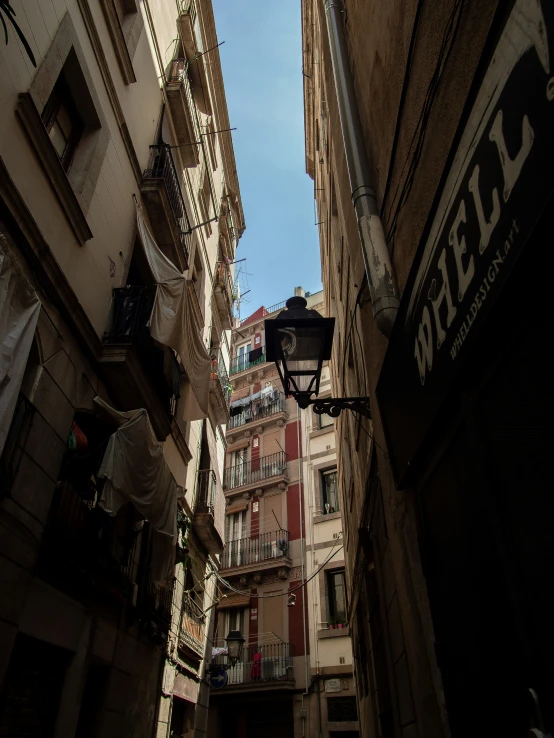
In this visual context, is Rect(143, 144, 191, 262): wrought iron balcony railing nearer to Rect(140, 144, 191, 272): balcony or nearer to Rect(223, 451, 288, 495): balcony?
Rect(140, 144, 191, 272): balcony

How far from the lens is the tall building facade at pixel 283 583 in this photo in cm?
1961

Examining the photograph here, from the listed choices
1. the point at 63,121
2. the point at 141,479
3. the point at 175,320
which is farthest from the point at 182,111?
the point at 141,479

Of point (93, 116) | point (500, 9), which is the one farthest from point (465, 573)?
point (93, 116)

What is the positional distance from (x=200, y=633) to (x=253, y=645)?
29.6 feet

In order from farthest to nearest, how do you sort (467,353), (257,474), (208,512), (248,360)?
1. (248,360)
2. (257,474)
3. (208,512)
4. (467,353)

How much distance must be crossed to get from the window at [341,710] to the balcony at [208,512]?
28.8 feet

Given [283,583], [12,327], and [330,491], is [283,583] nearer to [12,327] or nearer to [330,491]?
[330,491]

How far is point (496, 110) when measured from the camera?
179 cm

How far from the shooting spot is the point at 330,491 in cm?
2333

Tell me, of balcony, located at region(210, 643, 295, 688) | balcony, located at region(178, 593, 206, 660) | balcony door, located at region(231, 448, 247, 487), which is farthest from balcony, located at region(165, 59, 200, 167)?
balcony, located at region(210, 643, 295, 688)

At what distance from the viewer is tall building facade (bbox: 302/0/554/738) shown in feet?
5.33

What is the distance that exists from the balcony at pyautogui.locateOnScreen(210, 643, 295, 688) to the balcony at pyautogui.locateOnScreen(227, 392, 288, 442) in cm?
1098

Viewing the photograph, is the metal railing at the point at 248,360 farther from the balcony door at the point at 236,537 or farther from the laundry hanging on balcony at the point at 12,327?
the laundry hanging on balcony at the point at 12,327

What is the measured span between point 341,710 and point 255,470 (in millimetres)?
11667
